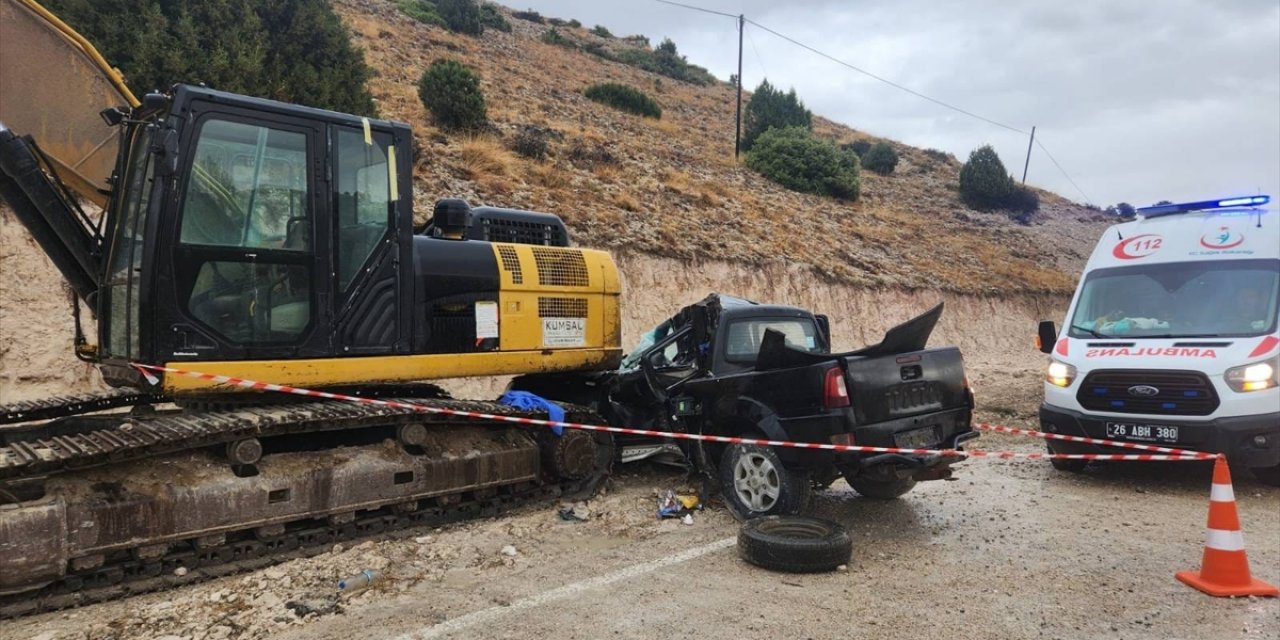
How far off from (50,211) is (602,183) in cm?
1363

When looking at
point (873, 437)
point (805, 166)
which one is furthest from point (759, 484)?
point (805, 166)

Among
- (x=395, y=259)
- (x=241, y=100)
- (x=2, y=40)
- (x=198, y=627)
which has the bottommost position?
(x=198, y=627)

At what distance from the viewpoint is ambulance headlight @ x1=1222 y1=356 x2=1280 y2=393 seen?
22.5 feet

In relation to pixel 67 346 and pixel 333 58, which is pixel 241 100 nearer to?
pixel 67 346

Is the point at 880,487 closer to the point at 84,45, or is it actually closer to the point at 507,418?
the point at 507,418

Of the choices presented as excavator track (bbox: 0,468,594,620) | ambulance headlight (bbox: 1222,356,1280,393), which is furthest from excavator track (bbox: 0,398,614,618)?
ambulance headlight (bbox: 1222,356,1280,393)

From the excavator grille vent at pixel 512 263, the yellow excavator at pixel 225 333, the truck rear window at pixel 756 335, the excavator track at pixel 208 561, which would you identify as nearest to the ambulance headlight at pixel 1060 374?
the truck rear window at pixel 756 335

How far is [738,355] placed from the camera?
680 cm

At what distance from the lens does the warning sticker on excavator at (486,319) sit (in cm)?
607

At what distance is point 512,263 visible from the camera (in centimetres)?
637

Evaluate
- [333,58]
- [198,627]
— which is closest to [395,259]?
[198,627]

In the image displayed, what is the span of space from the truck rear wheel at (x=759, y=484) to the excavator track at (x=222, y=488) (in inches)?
63.8

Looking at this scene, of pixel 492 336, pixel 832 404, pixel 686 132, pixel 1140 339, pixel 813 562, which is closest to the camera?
pixel 813 562

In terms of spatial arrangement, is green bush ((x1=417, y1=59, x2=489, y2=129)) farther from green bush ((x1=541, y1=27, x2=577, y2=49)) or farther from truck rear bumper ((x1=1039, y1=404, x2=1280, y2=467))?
green bush ((x1=541, y1=27, x2=577, y2=49))
